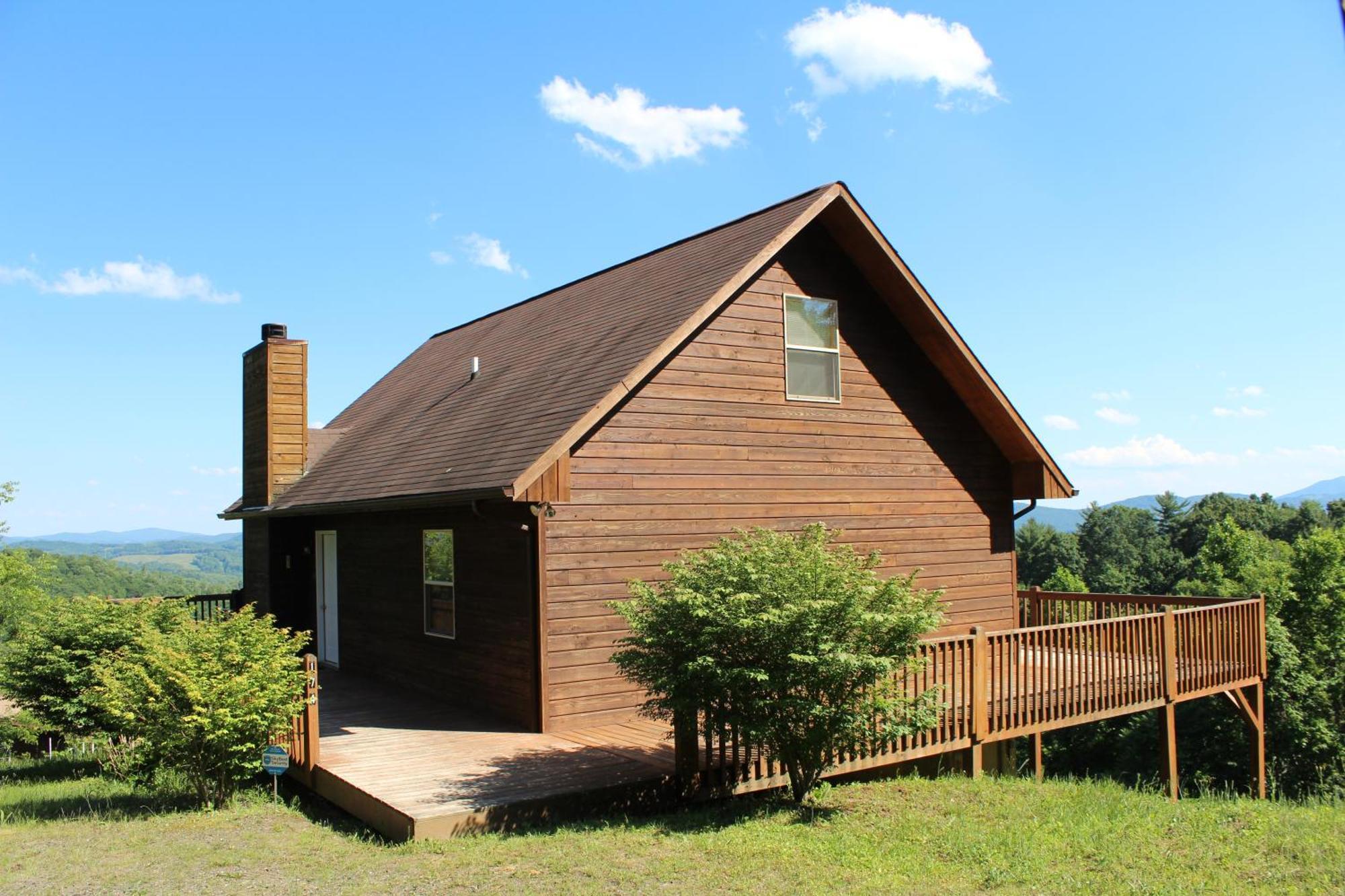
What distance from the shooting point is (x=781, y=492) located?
12070 mm

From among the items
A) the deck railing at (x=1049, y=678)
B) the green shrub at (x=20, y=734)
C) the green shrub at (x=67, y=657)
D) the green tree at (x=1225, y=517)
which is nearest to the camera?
the deck railing at (x=1049, y=678)

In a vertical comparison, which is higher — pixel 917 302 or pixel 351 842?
pixel 917 302

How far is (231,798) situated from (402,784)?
184cm

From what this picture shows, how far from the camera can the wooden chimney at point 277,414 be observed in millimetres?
15570

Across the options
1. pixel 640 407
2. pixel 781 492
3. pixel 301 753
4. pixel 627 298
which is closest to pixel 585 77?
pixel 627 298

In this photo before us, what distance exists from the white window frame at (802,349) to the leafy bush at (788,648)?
4.58 metres

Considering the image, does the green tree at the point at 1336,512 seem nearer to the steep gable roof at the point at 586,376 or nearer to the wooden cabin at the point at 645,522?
the wooden cabin at the point at 645,522

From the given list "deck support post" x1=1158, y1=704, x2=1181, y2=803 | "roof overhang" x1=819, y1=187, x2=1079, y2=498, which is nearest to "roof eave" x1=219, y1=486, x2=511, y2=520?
"roof overhang" x1=819, y1=187, x2=1079, y2=498

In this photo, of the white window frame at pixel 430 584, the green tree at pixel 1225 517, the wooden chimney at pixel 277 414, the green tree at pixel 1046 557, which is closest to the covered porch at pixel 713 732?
the white window frame at pixel 430 584

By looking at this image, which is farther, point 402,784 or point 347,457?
point 347,457

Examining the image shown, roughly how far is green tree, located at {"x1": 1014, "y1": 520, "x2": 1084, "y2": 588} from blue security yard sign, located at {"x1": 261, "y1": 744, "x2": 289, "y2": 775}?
76.0 meters

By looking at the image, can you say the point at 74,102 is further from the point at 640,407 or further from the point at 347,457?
the point at 640,407

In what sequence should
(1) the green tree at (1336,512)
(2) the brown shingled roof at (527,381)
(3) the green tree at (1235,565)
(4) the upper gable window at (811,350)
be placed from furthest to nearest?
1. (1) the green tree at (1336,512)
2. (3) the green tree at (1235,565)
3. (4) the upper gable window at (811,350)
4. (2) the brown shingled roof at (527,381)

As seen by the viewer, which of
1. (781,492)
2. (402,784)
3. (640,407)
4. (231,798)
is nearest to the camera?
(402,784)
